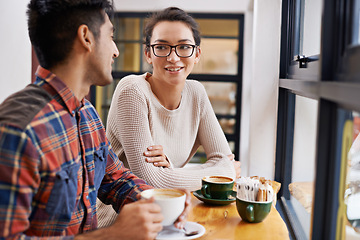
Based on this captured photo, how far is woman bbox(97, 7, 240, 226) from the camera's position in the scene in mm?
1709

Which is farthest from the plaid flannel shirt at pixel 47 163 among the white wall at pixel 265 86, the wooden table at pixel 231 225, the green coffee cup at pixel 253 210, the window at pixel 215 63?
the window at pixel 215 63

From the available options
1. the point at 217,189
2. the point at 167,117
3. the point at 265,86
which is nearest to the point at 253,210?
the point at 217,189

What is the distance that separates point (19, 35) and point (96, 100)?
1.99 metres

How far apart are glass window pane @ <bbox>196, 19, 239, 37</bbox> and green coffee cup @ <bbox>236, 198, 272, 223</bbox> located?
3.25 m

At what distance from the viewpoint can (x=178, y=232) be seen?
111 centimetres

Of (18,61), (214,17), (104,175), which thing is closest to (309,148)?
(104,175)

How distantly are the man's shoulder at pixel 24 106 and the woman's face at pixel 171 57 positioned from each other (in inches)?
35.1

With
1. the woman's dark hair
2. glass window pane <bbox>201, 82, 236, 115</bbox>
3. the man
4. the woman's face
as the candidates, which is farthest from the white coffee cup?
glass window pane <bbox>201, 82, 236, 115</bbox>

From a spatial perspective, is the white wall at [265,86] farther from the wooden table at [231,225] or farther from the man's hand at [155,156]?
the wooden table at [231,225]

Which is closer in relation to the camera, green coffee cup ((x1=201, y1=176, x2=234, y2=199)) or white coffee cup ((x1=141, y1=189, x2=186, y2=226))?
white coffee cup ((x1=141, y1=189, x2=186, y2=226))

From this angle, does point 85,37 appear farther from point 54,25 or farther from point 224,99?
point 224,99

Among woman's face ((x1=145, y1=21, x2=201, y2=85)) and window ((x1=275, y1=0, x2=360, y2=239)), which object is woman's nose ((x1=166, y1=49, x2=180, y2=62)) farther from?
window ((x1=275, y1=0, x2=360, y2=239))

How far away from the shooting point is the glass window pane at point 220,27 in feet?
13.8

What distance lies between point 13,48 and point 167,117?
1.01 metres
